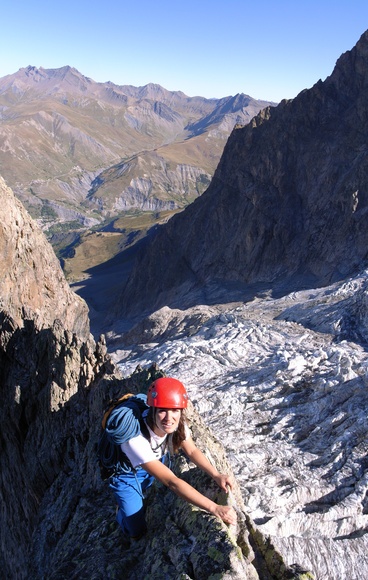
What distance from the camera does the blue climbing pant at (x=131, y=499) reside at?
7820mm

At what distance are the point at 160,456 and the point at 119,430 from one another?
96cm

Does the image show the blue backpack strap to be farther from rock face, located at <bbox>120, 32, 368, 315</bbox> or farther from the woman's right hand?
rock face, located at <bbox>120, 32, 368, 315</bbox>

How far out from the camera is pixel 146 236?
631 ft

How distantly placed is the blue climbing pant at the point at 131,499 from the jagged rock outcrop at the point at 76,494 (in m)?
0.25

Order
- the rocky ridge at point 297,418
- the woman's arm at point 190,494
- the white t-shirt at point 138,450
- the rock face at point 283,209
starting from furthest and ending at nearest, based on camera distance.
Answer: the rock face at point 283,209 → the rocky ridge at point 297,418 → the white t-shirt at point 138,450 → the woman's arm at point 190,494

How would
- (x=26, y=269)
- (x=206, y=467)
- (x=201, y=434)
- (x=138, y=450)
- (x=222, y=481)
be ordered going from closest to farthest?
(x=138, y=450) → (x=222, y=481) → (x=206, y=467) → (x=201, y=434) → (x=26, y=269)

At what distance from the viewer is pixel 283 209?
88.0 metres

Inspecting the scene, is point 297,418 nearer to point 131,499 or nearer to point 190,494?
point 131,499

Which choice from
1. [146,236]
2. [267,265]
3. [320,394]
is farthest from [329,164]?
[146,236]

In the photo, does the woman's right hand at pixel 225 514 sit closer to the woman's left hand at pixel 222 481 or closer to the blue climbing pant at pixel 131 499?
the woman's left hand at pixel 222 481

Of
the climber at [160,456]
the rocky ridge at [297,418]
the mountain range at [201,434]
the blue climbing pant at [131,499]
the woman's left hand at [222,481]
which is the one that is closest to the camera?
the climber at [160,456]

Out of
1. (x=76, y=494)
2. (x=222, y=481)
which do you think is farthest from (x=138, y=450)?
(x=76, y=494)

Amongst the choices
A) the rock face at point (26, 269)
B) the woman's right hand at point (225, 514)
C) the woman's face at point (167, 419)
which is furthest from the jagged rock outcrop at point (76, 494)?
the rock face at point (26, 269)

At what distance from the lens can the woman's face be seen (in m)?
7.09
